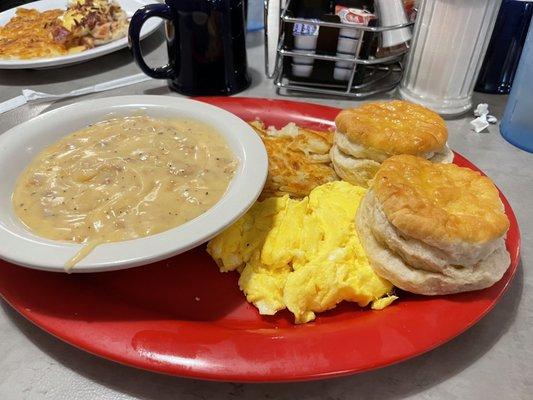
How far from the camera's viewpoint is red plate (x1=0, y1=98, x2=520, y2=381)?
908 millimetres

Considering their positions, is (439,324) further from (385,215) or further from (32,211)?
(32,211)

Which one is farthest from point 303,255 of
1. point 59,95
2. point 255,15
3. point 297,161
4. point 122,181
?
point 255,15

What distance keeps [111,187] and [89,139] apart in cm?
26

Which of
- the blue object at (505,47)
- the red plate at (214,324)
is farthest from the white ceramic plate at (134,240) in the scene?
the blue object at (505,47)

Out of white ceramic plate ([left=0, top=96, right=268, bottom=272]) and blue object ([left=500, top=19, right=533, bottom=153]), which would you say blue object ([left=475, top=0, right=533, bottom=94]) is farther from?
white ceramic plate ([left=0, top=96, right=268, bottom=272])

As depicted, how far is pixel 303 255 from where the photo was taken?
3.86 ft

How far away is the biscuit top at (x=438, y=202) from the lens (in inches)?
39.1

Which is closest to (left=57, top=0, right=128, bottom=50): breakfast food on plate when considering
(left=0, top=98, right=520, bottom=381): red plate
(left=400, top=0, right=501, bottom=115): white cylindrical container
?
(left=400, top=0, right=501, bottom=115): white cylindrical container

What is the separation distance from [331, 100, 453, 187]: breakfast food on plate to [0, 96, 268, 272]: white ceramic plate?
267mm

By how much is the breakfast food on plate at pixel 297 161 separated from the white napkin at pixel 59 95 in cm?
89

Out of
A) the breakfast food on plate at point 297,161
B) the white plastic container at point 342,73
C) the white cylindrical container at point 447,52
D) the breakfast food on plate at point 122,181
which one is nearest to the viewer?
the breakfast food on plate at point 122,181

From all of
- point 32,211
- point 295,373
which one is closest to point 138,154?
point 32,211

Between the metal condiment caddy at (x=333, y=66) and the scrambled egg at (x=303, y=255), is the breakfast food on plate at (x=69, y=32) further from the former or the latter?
the scrambled egg at (x=303, y=255)

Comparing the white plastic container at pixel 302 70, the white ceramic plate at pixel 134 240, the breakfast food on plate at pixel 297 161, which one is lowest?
the breakfast food on plate at pixel 297 161
